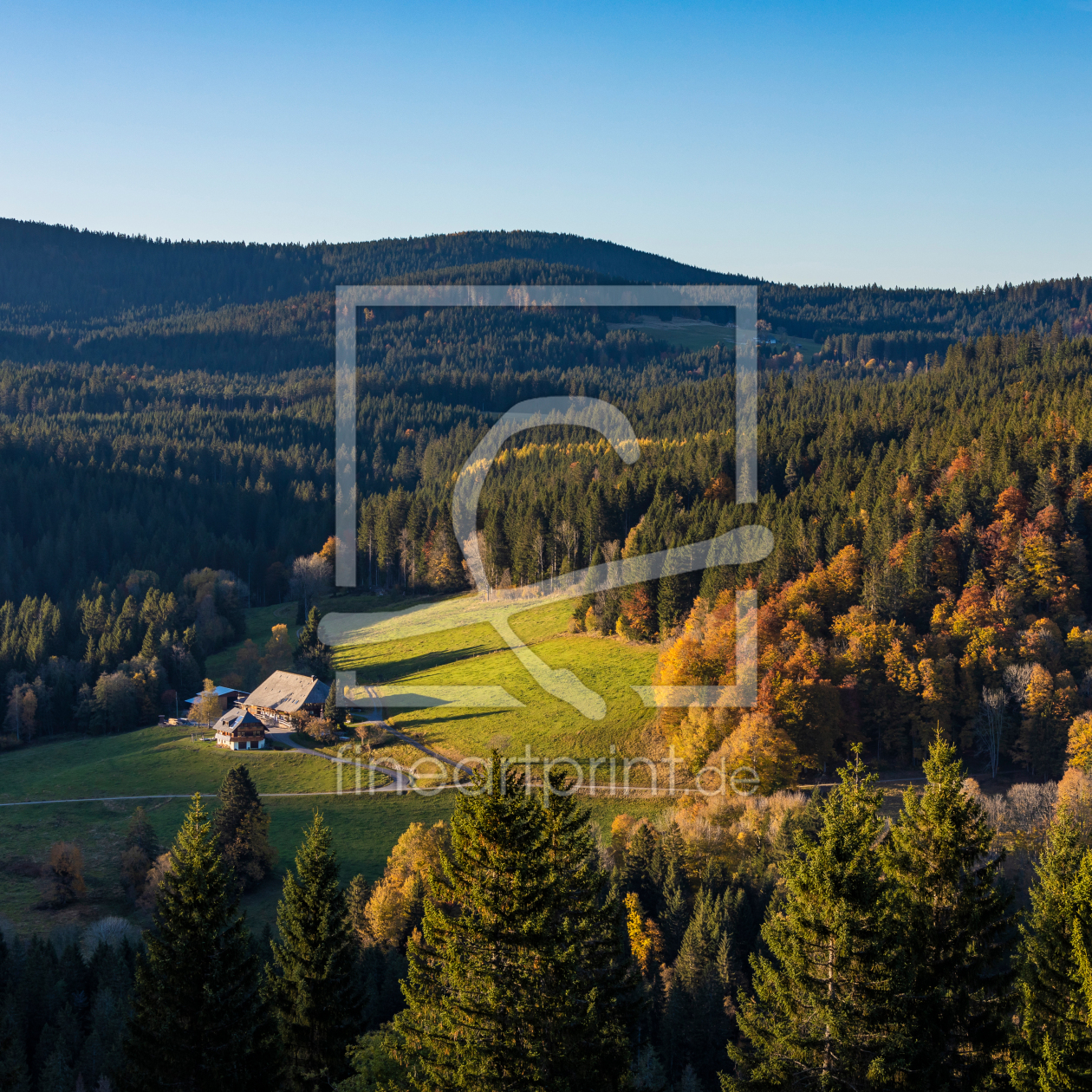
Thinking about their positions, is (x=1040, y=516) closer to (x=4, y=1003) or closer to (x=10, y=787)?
(x=4, y=1003)

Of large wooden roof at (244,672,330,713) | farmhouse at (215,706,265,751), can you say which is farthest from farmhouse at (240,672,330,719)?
farmhouse at (215,706,265,751)

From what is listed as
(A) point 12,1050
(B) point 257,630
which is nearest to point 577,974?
(A) point 12,1050

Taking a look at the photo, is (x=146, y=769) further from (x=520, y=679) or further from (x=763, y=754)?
(x=763, y=754)

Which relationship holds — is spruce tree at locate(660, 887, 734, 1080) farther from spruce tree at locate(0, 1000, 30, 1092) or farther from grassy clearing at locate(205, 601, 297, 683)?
grassy clearing at locate(205, 601, 297, 683)

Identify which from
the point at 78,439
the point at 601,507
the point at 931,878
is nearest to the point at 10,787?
the point at 601,507

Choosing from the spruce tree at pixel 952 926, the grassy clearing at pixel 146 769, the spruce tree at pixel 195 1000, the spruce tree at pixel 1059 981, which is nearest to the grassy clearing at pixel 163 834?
the grassy clearing at pixel 146 769

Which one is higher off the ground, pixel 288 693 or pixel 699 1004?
pixel 288 693

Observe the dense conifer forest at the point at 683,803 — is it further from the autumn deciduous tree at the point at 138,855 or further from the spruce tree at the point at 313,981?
the autumn deciduous tree at the point at 138,855
